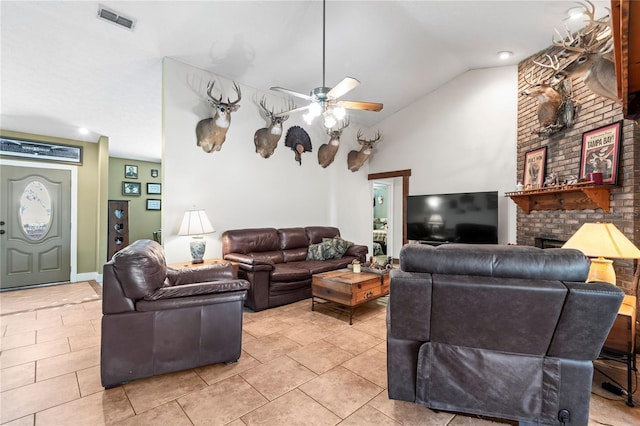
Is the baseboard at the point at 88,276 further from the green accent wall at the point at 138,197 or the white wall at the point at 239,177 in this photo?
the white wall at the point at 239,177

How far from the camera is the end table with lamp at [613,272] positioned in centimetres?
196

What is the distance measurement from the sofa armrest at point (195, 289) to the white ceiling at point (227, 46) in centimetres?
268

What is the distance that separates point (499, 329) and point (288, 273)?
2693 millimetres

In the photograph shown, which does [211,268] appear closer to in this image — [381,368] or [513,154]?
[381,368]

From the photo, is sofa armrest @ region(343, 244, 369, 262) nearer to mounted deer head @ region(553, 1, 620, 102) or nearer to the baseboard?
mounted deer head @ region(553, 1, 620, 102)

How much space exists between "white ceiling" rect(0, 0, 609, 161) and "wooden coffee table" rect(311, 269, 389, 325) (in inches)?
122

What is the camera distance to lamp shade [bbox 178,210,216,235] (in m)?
3.65

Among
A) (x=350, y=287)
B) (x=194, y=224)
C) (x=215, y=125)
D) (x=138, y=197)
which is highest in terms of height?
(x=215, y=125)

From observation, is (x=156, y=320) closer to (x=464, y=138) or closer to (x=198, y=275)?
(x=198, y=275)

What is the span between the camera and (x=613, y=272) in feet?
7.11

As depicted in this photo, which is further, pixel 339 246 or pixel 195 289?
pixel 339 246

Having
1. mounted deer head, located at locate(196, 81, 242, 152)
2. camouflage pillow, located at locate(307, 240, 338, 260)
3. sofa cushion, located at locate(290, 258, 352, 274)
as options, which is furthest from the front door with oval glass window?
camouflage pillow, located at locate(307, 240, 338, 260)

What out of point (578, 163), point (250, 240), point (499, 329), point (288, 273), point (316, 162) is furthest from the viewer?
point (316, 162)

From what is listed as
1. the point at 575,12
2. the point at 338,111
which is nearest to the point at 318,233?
the point at 338,111
